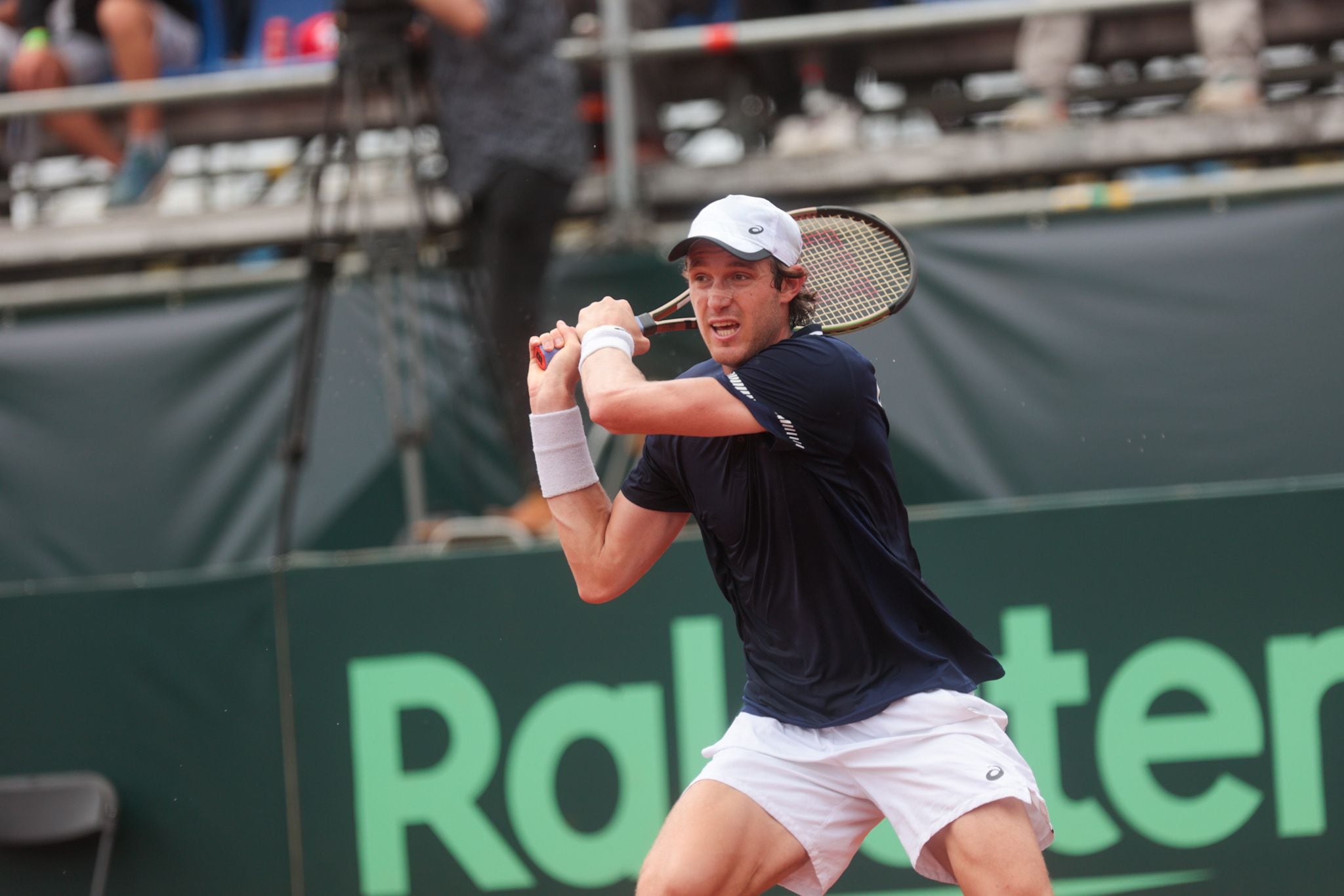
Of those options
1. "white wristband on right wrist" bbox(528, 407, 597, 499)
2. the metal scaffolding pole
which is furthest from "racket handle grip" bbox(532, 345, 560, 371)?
the metal scaffolding pole

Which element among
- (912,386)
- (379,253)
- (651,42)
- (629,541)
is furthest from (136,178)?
(629,541)

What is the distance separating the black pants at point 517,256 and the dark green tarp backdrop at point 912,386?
0.31m

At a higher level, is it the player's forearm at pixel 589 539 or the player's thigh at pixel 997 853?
the player's forearm at pixel 589 539

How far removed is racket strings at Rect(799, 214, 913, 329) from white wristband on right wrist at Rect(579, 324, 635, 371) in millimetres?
580

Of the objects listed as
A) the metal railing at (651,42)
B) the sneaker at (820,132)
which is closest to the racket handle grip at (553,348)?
the metal railing at (651,42)

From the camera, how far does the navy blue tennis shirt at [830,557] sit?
9.88ft

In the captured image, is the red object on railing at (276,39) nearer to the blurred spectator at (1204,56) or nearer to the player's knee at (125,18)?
the player's knee at (125,18)

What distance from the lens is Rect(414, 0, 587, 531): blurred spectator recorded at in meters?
5.12

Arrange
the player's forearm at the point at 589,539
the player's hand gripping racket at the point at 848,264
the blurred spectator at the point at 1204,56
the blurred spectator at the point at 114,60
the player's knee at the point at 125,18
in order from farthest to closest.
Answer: the blurred spectator at the point at 114,60 < the player's knee at the point at 125,18 < the blurred spectator at the point at 1204,56 < the player's hand gripping racket at the point at 848,264 < the player's forearm at the point at 589,539

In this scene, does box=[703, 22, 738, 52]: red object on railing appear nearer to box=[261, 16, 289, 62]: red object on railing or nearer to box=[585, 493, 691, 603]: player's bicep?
box=[261, 16, 289, 62]: red object on railing

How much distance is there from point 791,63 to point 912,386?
1.52 meters

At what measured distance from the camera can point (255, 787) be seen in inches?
183

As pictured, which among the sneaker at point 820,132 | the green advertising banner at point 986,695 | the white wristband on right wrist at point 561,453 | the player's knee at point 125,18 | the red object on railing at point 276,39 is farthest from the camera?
the red object on railing at point 276,39

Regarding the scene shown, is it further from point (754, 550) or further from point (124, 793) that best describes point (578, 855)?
point (754, 550)
